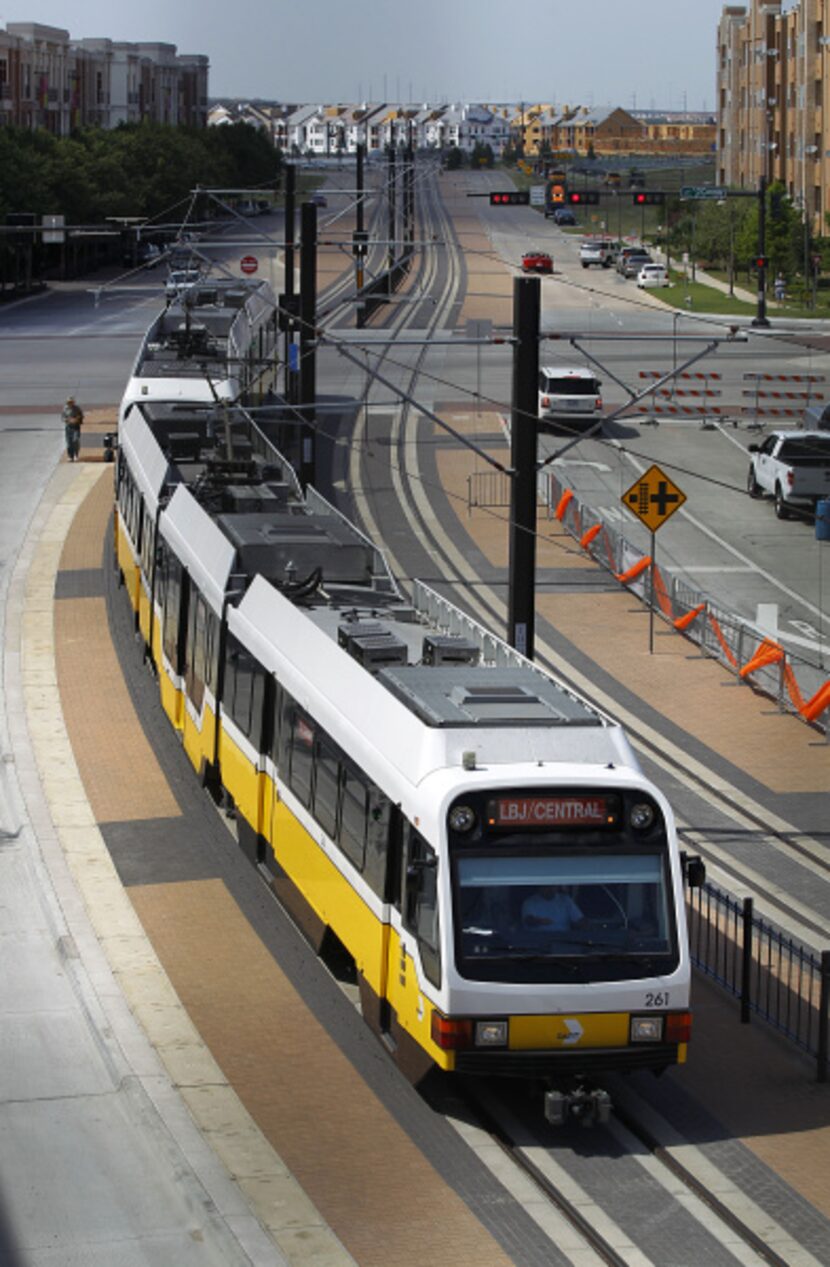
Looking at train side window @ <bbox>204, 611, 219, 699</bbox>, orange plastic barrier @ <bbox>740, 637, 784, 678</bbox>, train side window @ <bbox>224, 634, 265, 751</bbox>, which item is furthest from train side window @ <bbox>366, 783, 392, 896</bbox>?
orange plastic barrier @ <bbox>740, 637, 784, 678</bbox>

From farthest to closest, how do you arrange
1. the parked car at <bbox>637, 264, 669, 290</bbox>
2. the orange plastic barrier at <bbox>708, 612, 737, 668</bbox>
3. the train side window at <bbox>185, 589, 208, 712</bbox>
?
the parked car at <bbox>637, 264, 669, 290</bbox>, the orange plastic barrier at <bbox>708, 612, 737, 668</bbox>, the train side window at <bbox>185, 589, 208, 712</bbox>

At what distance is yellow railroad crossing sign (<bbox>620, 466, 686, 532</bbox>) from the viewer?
29.9 meters

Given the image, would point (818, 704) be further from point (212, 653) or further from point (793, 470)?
point (793, 470)

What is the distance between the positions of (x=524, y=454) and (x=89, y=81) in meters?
138

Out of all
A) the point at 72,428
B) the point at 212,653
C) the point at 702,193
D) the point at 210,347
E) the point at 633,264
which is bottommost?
the point at 212,653

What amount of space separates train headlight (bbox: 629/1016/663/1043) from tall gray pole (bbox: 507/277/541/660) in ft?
27.7

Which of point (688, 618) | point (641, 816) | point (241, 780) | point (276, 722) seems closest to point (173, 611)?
point (241, 780)

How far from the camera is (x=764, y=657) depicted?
27609mm

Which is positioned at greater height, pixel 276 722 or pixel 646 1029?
pixel 276 722

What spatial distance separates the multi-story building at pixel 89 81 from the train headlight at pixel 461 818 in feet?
367

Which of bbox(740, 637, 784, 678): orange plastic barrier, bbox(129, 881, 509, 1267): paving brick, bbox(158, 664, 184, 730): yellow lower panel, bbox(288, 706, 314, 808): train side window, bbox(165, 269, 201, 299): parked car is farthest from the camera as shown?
bbox(165, 269, 201, 299): parked car

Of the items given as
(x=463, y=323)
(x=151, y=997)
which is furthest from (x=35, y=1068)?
(x=463, y=323)

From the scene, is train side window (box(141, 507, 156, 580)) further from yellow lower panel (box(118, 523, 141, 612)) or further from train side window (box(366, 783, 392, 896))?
train side window (box(366, 783, 392, 896))

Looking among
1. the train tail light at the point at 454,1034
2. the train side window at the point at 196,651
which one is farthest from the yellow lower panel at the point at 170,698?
the train tail light at the point at 454,1034
